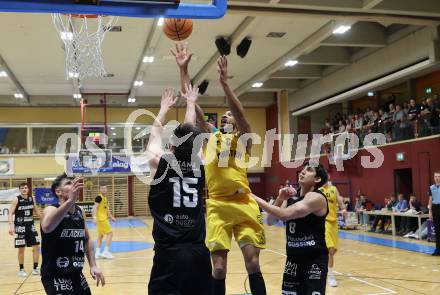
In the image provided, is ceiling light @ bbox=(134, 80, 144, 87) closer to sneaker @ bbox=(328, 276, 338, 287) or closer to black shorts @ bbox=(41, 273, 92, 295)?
sneaker @ bbox=(328, 276, 338, 287)

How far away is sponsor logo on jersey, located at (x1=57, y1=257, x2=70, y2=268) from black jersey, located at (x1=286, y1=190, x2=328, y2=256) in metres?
1.94

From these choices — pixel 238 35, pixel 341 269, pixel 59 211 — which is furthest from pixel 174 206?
pixel 238 35

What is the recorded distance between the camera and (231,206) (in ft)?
15.2

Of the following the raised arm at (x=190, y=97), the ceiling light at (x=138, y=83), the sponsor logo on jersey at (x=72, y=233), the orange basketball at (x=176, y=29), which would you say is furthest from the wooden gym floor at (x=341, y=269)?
the ceiling light at (x=138, y=83)

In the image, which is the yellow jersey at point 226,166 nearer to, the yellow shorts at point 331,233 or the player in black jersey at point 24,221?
the yellow shorts at point 331,233

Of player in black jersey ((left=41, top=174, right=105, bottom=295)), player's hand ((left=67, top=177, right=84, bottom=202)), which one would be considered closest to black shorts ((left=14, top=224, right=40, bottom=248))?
player in black jersey ((left=41, top=174, right=105, bottom=295))

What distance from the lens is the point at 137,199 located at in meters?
28.5

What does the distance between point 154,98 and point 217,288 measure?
2381 cm

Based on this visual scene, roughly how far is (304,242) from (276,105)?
77.4 feet

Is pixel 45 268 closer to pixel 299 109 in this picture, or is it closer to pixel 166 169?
pixel 166 169

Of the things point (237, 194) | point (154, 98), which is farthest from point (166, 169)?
point (154, 98)

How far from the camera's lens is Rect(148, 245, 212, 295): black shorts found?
124 inches

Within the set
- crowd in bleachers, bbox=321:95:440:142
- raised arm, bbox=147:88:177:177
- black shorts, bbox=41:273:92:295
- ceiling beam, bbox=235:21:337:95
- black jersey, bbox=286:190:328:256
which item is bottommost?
black shorts, bbox=41:273:92:295

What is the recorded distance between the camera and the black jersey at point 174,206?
10.7 ft
